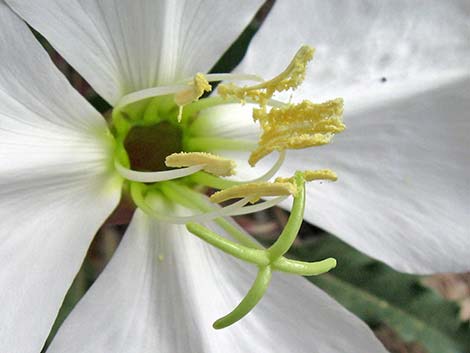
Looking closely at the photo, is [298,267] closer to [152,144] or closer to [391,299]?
[152,144]

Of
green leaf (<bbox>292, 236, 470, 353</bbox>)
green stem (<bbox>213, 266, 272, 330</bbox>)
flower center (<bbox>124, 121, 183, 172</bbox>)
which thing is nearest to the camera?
green stem (<bbox>213, 266, 272, 330</bbox>)

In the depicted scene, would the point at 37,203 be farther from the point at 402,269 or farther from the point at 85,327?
the point at 402,269

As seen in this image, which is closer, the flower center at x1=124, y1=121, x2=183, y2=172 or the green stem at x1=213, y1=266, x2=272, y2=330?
the green stem at x1=213, y1=266, x2=272, y2=330

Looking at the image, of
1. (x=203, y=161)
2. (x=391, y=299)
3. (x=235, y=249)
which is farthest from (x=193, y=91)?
(x=391, y=299)

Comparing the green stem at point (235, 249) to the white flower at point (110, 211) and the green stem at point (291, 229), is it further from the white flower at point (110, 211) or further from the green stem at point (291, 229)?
the white flower at point (110, 211)

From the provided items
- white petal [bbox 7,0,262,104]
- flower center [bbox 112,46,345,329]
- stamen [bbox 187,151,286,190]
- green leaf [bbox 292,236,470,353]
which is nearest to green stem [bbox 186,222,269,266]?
flower center [bbox 112,46,345,329]

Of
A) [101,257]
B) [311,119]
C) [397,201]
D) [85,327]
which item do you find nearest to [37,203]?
[85,327]

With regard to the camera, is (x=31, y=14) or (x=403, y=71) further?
(x=403, y=71)

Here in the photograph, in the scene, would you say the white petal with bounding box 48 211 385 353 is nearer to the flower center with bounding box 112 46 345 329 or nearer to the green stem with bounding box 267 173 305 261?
the flower center with bounding box 112 46 345 329
